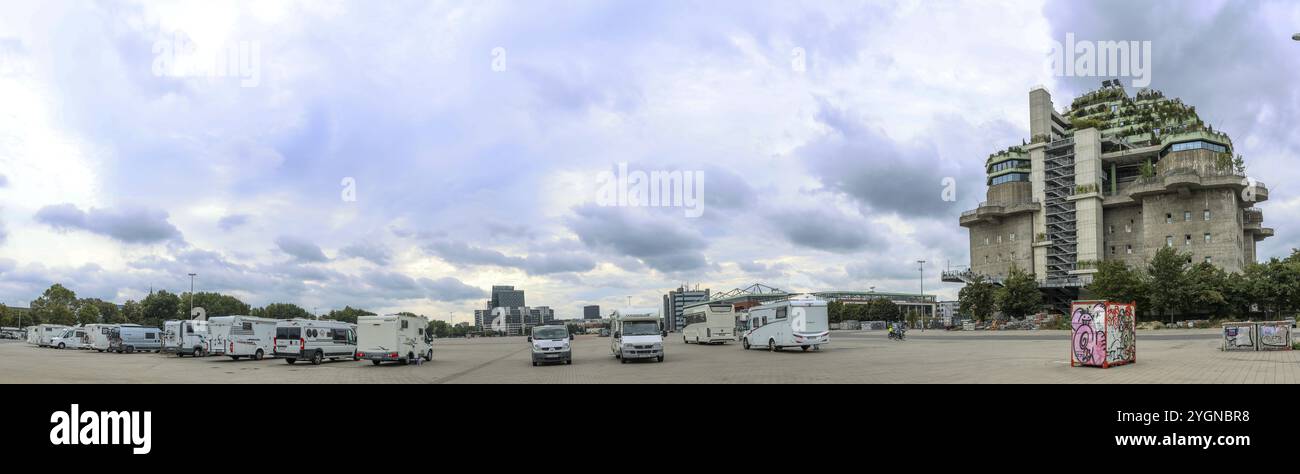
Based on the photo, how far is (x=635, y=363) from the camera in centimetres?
3083

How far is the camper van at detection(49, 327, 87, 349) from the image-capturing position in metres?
58.1

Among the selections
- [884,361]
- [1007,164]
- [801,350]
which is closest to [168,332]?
[801,350]

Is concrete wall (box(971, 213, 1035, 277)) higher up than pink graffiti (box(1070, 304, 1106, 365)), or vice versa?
concrete wall (box(971, 213, 1035, 277))

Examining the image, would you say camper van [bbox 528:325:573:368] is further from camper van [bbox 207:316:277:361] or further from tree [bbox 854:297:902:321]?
tree [bbox 854:297:902:321]

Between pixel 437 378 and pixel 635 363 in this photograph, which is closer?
pixel 437 378

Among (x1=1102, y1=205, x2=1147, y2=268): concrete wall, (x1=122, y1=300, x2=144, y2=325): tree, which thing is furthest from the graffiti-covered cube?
(x1=122, y1=300, x2=144, y2=325): tree

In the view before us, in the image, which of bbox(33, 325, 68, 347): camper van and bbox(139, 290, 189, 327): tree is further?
bbox(139, 290, 189, 327): tree

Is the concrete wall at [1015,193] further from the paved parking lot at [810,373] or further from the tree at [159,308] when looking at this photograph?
the tree at [159,308]

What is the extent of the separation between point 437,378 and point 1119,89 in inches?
4905

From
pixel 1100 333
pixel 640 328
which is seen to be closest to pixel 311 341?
pixel 640 328

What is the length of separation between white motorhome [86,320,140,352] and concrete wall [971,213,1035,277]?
106624 mm
